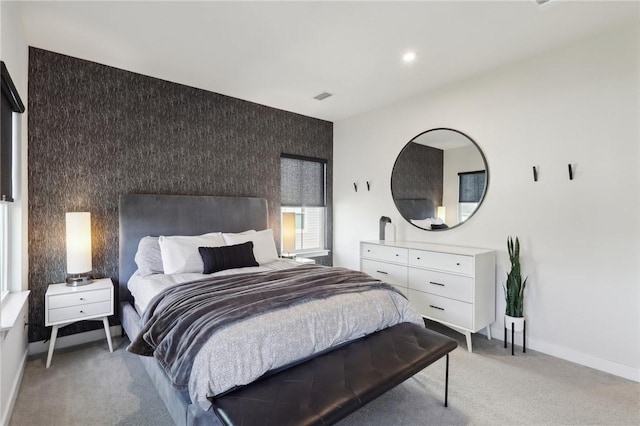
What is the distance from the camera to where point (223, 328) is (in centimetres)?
163

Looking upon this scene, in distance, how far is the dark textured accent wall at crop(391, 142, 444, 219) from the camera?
144 inches

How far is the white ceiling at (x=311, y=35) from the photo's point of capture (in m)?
2.24

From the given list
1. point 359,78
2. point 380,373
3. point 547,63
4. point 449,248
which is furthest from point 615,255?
point 359,78

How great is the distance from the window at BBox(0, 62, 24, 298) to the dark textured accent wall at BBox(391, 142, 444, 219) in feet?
11.9

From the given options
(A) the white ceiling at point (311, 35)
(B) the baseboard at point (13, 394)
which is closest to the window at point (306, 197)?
(A) the white ceiling at point (311, 35)

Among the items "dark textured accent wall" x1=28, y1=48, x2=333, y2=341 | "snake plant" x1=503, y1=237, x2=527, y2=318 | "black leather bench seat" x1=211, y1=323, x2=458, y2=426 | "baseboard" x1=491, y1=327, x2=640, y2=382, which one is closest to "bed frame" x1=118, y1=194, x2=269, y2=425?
"dark textured accent wall" x1=28, y1=48, x2=333, y2=341

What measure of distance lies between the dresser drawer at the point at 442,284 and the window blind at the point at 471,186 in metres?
0.89

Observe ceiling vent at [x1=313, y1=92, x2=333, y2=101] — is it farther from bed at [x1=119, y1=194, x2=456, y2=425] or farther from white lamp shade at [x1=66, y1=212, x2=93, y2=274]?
white lamp shade at [x1=66, y1=212, x2=93, y2=274]

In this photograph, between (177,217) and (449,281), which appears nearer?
(449,281)

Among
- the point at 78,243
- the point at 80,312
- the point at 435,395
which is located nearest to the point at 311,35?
the point at 78,243

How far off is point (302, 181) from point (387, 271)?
6.34 feet

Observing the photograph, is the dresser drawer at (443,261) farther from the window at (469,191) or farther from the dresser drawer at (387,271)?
the window at (469,191)

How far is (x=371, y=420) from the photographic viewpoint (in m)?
1.92

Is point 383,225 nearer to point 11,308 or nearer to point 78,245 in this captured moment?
point 78,245
